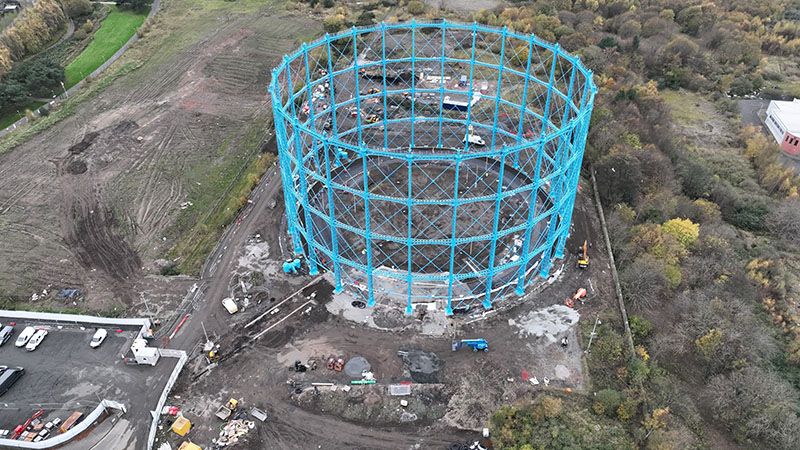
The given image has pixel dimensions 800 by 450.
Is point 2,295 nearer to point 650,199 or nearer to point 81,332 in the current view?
point 81,332

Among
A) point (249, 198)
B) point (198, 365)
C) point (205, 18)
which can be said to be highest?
point (205, 18)

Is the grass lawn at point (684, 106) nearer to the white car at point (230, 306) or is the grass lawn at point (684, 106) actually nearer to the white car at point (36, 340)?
the white car at point (230, 306)

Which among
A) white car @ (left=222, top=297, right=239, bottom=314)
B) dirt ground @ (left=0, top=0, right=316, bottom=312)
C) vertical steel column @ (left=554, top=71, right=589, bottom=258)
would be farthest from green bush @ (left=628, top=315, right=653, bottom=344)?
dirt ground @ (left=0, top=0, right=316, bottom=312)

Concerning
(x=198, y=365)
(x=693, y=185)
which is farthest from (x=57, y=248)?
(x=693, y=185)

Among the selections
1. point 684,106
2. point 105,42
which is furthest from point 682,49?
point 105,42

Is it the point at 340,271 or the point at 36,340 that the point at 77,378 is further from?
the point at 340,271

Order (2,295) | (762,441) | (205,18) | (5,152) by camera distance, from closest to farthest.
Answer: (762,441), (2,295), (5,152), (205,18)

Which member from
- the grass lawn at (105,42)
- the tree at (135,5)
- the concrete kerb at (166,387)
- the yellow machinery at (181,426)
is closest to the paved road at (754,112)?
the concrete kerb at (166,387)
